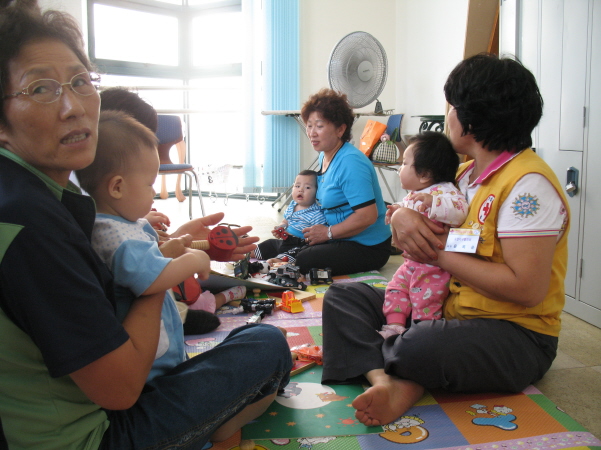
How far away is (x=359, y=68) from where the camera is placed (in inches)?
176

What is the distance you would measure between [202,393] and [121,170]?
466mm

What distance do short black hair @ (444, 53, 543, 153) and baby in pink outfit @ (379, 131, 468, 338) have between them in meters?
0.22

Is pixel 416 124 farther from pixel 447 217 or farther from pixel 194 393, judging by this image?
pixel 194 393

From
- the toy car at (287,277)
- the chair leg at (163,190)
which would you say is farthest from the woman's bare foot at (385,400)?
the chair leg at (163,190)

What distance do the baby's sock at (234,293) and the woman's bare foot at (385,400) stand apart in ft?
3.24

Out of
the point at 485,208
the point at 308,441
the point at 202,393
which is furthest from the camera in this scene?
the point at 485,208

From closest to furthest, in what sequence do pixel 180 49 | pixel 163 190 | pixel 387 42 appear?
pixel 387 42 → pixel 163 190 → pixel 180 49

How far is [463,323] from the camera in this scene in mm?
1332

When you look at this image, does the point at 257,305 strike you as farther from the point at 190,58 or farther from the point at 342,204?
the point at 190,58

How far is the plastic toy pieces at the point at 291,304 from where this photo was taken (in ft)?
6.89

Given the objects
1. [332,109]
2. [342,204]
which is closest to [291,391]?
[342,204]

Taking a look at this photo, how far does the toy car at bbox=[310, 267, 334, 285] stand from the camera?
2527 millimetres

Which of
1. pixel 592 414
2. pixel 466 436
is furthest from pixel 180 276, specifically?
pixel 592 414

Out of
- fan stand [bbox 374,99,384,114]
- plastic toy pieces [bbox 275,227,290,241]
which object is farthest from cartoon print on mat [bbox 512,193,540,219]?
fan stand [bbox 374,99,384,114]
